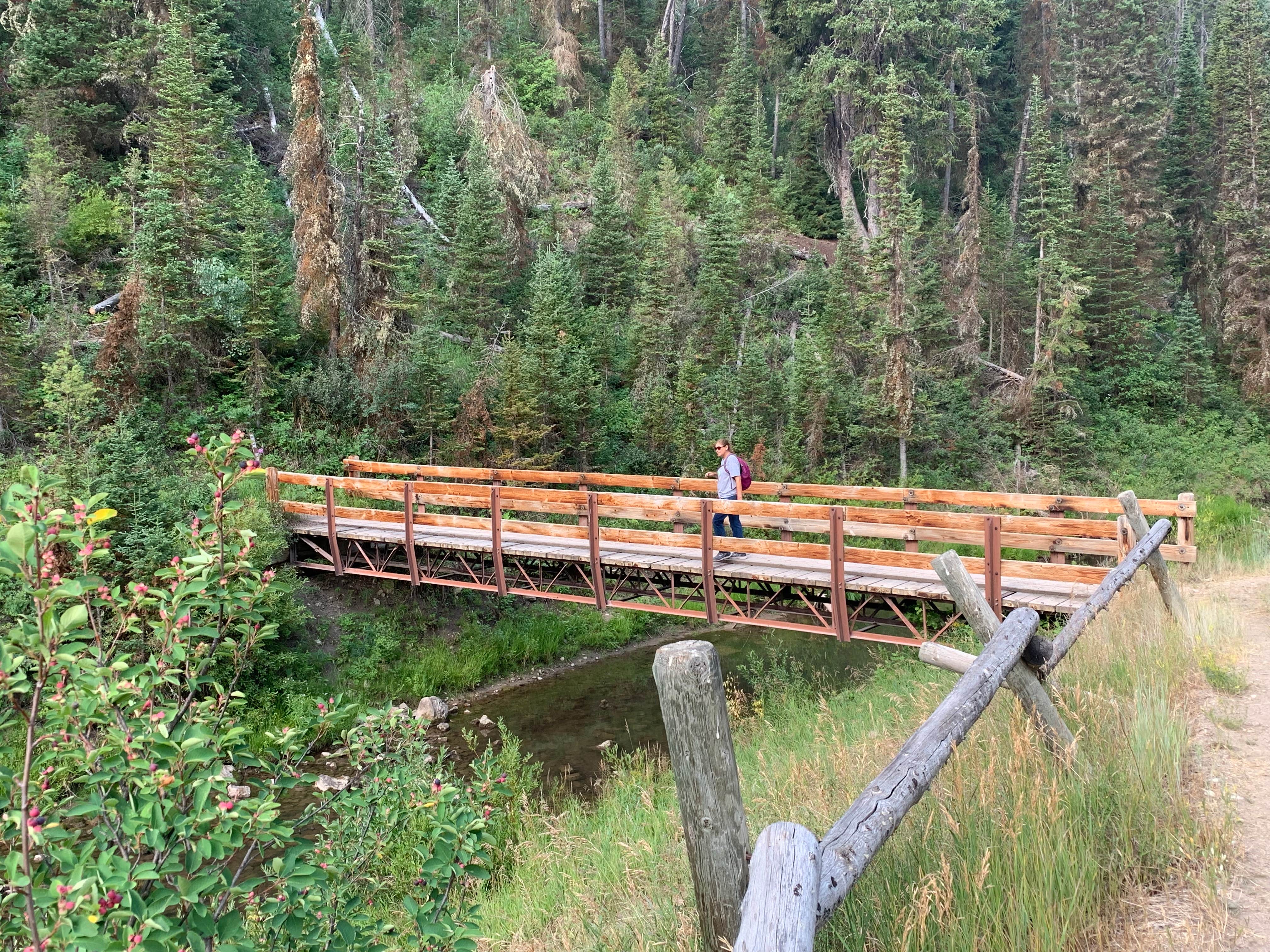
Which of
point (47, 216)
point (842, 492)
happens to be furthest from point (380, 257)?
point (842, 492)

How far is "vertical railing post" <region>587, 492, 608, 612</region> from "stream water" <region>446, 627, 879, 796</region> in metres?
2.13

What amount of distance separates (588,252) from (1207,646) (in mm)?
24101

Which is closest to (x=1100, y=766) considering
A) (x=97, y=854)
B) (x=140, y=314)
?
(x=97, y=854)

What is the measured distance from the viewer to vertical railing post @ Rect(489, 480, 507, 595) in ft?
40.5

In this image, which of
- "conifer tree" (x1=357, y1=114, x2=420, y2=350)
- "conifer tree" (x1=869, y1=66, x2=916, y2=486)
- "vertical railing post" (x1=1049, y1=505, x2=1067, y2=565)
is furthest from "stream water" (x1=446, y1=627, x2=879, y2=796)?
"conifer tree" (x1=357, y1=114, x2=420, y2=350)

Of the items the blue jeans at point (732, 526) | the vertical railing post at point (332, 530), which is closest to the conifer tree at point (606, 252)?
the vertical railing post at point (332, 530)

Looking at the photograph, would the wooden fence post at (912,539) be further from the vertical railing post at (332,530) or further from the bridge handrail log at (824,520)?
the vertical railing post at (332,530)

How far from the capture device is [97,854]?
8.39 ft

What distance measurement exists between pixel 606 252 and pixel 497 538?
17.4 meters

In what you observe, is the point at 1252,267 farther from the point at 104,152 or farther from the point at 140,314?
the point at 104,152

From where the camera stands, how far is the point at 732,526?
1180cm

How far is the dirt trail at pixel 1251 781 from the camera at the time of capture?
290 centimetres

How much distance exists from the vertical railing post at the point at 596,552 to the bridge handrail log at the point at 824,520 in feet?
0.43

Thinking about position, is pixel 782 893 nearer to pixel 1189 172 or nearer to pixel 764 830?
pixel 764 830
